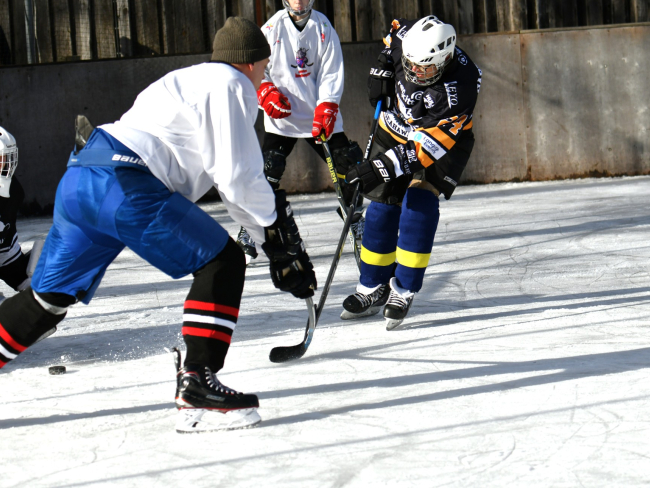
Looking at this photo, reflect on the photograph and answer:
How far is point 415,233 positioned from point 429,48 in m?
0.77

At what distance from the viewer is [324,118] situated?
4.66 metres

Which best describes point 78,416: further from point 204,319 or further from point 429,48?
point 429,48

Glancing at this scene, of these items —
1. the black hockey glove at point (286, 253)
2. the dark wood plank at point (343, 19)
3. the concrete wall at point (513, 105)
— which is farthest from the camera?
the dark wood plank at point (343, 19)

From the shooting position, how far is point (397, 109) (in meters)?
3.91

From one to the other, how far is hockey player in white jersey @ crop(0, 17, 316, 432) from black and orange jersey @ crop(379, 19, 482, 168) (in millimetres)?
1135

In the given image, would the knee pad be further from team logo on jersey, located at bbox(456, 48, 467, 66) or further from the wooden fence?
the wooden fence

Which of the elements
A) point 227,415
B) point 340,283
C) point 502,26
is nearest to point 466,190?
point 502,26

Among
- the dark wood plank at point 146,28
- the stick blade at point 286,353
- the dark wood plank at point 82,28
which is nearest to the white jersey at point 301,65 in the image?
the stick blade at point 286,353

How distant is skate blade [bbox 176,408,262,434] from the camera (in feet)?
7.82

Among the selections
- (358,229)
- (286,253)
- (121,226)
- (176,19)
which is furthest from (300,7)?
(176,19)

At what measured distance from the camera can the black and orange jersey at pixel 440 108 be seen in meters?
3.46

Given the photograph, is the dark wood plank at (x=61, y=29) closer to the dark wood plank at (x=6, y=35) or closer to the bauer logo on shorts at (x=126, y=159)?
the dark wood plank at (x=6, y=35)

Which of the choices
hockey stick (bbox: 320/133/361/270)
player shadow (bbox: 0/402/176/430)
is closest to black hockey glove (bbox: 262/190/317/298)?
player shadow (bbox: 0/402/176/430)

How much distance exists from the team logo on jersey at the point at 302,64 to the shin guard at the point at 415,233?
5.34 ft
